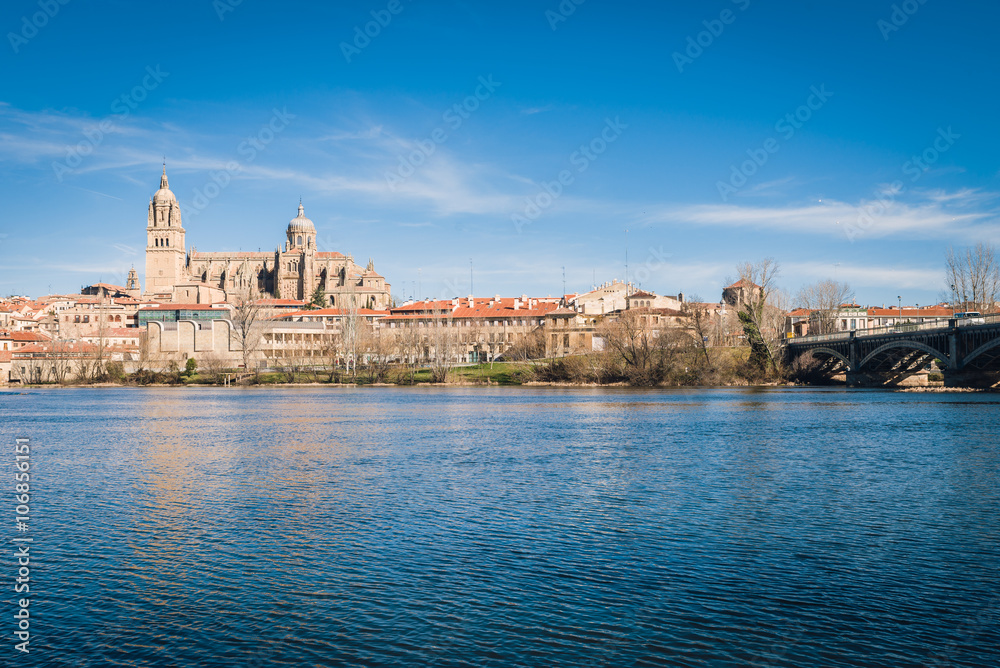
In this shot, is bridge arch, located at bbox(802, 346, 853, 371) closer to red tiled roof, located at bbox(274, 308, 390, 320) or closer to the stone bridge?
the stone bridge

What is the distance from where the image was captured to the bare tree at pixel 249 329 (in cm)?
10856

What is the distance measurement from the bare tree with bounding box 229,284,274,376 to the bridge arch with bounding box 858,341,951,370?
231 ft

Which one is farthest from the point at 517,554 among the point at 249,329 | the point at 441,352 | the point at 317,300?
the point at 317,300

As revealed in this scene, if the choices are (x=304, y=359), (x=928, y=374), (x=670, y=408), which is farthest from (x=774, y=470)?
(x=304, y=359)

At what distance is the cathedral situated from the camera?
17562cm

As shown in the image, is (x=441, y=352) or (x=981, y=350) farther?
(x=441, y=352)

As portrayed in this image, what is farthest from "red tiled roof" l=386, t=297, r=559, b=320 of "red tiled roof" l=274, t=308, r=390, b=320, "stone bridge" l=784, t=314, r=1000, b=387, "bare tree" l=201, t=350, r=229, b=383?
"stone bridge" l=784, t=314, r=1000, b=387

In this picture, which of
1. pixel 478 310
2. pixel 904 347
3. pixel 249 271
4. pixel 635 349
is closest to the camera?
pixel 904 347

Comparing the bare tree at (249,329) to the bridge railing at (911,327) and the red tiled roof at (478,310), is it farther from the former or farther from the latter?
the bridge railing at (911,327)

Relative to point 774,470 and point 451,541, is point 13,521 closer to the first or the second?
point 451,541

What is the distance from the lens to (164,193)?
195375 millimetres

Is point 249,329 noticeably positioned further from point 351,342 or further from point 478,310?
point 478,310

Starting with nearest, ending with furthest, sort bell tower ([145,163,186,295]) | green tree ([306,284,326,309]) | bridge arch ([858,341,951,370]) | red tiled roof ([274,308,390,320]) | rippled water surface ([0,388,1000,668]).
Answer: rippled water surface ([0,388,1000,668])
bridge arch ([858,341,951,370])
red tiled roof ([274,308,390,320])
green tree ([306,284,326,309])
bell tower ([145,163,186,295])

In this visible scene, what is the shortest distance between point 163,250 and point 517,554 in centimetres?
19528
